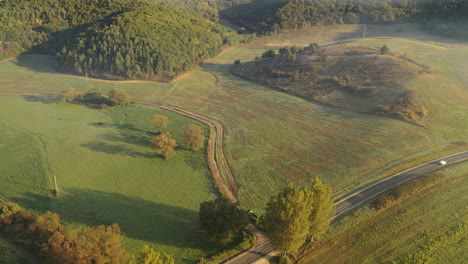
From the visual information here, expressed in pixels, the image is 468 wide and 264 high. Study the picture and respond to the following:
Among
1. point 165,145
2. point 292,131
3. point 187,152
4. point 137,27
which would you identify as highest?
point 137,27

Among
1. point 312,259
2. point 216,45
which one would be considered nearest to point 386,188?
point 312,259

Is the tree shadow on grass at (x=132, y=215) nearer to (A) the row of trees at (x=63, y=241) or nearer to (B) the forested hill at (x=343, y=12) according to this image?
(A) the row of trees at (x=63, y=241)

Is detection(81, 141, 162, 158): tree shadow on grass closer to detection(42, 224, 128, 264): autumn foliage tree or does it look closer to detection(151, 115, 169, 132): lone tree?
detection(151, 115, 169, 132): lone tree

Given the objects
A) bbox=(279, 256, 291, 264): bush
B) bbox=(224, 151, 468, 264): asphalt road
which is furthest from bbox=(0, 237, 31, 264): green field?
bbox=(279, 256, 291, 264): bush

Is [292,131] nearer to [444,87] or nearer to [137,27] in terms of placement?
[444,87]

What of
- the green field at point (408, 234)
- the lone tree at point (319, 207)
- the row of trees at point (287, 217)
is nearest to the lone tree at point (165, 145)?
the row of trees at point (287, 217)

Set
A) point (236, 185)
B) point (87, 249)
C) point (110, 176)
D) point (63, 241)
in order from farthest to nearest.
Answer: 1. point (110, 176)
2. point (236, 185)
3. point (63, 241)
4. point (87, 249)

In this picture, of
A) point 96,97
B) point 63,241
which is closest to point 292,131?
point 63,241

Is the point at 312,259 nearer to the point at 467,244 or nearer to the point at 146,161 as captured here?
the point at 467,244
